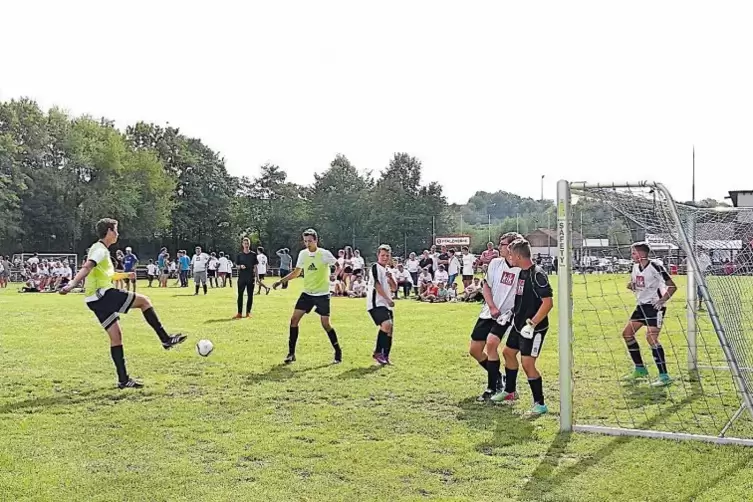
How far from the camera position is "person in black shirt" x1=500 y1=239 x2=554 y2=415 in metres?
7.59

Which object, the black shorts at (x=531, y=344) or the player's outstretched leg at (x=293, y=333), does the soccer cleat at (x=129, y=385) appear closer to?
the player's outstretched leg at (x=293, y=333)

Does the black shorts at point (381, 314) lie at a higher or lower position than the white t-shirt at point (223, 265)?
lower

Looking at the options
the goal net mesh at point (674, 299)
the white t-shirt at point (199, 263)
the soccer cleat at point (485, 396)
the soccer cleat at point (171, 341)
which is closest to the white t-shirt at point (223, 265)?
the white t-shirt at point (199, 263)

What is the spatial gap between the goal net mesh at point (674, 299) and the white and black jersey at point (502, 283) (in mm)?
684

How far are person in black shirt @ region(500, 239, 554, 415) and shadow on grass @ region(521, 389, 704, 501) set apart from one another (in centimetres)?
89

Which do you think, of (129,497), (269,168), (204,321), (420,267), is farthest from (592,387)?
(269,168)

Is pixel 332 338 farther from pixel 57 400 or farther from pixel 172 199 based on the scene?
pixel 172 199

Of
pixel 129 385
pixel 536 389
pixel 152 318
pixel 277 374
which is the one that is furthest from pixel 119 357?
pixel 536 389

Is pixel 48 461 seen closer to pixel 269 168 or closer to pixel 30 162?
pixel 30 162

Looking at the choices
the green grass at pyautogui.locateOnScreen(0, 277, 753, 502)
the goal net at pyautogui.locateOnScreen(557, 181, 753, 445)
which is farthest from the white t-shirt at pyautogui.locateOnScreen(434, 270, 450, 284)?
the goal net at pyautogui.locateOnScreen(557, 181, 753, 445)

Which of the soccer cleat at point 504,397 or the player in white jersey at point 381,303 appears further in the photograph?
the player in white jersey at point 381,303

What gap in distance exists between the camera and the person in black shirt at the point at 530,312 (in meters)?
7.59

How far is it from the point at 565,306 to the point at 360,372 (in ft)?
13.1

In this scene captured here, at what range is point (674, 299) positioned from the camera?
1066cm
